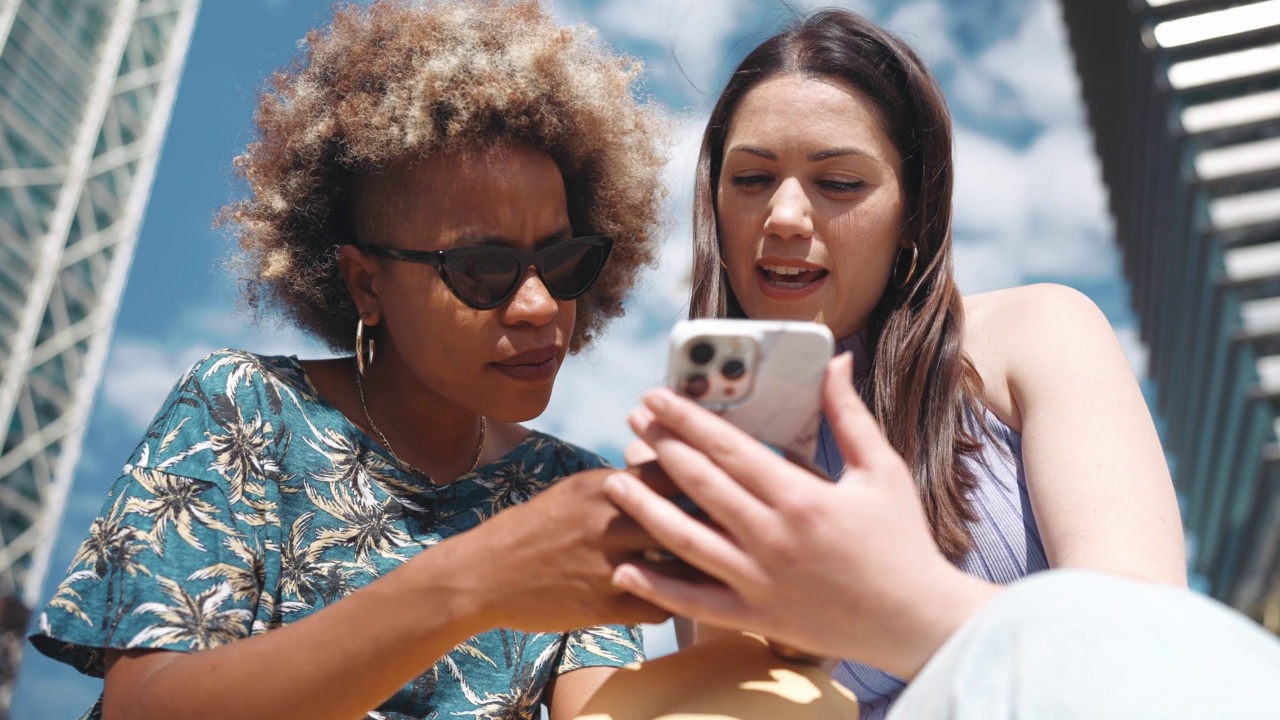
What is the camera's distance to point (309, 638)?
177cm

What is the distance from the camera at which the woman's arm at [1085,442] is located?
6.68ft

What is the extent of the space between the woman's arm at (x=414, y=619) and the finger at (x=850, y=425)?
12.4 inches

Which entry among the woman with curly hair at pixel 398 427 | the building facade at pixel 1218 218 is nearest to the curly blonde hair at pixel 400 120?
the woman with curly hair at pixel 398 427

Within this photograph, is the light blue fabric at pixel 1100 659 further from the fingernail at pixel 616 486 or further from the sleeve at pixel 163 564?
the sleeve at pixel 163 564

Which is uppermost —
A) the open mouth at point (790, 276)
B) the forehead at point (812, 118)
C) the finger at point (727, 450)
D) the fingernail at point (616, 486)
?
the forehead at point (812, 118)

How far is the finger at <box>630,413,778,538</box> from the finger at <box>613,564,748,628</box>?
102 mm

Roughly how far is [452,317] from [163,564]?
86 cm

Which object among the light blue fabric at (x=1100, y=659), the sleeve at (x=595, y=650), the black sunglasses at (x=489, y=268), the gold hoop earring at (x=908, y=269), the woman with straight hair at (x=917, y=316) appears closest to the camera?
the light blue fabric at (x=1100, y=659)

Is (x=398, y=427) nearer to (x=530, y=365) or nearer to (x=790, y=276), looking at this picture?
(x=530, y=365)

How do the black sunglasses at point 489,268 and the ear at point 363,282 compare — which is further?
the ear at point 363,282

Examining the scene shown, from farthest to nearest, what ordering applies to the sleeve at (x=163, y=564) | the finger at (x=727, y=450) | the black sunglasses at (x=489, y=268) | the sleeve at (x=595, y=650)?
the sleeve at (x=595, y=650) < the black sunglasses at (x=489, y=268) < the sleeve at (x=163, y=564) < the finger at (x=727, y=450)

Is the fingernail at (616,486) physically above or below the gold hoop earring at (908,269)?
below

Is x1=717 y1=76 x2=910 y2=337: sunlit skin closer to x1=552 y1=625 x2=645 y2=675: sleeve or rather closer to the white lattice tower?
x1=552 y1=625 x2=645 y2=675: sleeve

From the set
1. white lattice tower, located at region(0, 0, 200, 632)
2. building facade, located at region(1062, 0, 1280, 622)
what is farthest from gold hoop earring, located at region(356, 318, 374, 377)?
white lattice tower, located at region(0, 0, 200, 632)
